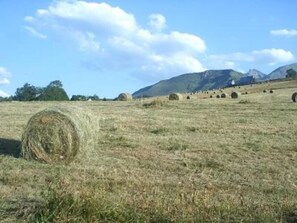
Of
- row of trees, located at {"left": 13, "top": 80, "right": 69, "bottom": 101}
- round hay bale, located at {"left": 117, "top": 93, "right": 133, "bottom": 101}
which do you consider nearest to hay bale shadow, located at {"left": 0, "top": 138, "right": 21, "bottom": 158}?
round hay bale, located at {"left": 117, "top": 93, "right": 133, "bottom": 101}

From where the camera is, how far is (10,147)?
45.8ft

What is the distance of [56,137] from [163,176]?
10.7ft

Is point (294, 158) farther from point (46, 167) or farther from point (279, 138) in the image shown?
point (46, 167)

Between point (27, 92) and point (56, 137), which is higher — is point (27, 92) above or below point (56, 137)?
above

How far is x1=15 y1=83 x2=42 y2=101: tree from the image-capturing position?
80.3 metres

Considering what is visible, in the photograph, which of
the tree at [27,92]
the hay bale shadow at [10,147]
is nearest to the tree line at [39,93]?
the tree at [27,92]

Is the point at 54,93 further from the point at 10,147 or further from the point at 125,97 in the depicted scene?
the point at 10,147

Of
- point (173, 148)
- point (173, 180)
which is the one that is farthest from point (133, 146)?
point (173, 180)

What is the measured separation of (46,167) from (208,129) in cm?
805

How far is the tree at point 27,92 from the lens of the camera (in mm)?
80312

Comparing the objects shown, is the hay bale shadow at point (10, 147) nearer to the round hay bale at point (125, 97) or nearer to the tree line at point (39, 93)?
the round hay bale at point (125, 97)

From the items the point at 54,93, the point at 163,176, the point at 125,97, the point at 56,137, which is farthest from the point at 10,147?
the point at 54,93

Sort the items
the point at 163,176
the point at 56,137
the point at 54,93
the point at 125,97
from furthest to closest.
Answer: the point at 54,93 → the point at 125,97 → the point at 56,137 → the point at 163,176

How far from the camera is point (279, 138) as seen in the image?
16812 millimetres
